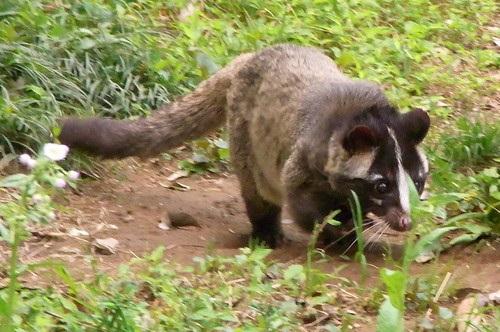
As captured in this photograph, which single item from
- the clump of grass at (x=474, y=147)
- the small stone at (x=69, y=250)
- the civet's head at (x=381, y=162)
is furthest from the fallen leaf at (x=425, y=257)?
the small stone at (x=69, y=250)

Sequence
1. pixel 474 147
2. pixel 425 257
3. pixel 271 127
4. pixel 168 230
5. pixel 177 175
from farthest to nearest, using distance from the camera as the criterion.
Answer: pixel 177 175, pixel 474 147, pixel 168 230, pixel 271 127, pixel 425 257

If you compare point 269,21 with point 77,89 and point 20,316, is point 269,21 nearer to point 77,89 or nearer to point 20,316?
point 77,89

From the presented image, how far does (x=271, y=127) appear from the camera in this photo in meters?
6.17

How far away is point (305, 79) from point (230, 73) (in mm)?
703

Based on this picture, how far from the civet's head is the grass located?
0.23m

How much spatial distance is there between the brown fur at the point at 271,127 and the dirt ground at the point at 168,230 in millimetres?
305

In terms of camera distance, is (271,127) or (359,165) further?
(271,127)

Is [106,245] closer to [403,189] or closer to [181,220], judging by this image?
[181,220]

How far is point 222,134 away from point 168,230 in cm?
161

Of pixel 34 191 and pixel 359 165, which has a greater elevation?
pixel 34 191

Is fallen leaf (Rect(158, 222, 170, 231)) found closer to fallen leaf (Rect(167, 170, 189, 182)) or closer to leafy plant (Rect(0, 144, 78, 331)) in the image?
fallen leaf (Rect(167, 170, 189, 182))

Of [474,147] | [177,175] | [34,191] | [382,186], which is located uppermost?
[34,191]

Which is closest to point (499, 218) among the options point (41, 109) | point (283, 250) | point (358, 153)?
point (358, 153)

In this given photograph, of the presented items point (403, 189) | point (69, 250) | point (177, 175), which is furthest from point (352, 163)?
point (177, 175)
